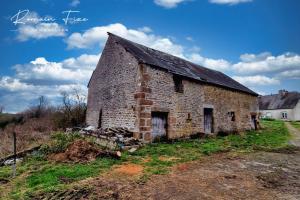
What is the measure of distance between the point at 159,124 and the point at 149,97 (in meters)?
1.65

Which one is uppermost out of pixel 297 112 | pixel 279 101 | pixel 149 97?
pixel 279 101

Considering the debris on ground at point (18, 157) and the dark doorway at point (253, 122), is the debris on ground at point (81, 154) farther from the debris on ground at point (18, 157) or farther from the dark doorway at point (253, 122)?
the dark doorway at point (253, 122)

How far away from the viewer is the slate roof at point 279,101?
138ft

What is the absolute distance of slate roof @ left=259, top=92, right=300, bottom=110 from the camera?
42.0 metres

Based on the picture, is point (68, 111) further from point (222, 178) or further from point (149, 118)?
point (222, 178)

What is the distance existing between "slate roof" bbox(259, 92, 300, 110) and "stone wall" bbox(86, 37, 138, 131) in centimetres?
3913

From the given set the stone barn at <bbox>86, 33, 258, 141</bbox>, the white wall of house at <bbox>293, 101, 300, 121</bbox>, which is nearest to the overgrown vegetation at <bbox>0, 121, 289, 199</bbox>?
the stone barn at <bbox>86, 33, 258, 141</bbox>

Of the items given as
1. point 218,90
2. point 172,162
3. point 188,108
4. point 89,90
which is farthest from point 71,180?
point 218,90

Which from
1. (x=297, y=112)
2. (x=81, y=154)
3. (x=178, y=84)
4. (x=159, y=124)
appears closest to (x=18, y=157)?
(x=81, y=154)

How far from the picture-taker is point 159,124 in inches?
484

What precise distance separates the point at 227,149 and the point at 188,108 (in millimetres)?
3749

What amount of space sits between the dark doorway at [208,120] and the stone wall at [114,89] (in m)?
6.13

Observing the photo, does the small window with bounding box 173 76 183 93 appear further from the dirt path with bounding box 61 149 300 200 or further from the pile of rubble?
the dirt path with bounding box 61 149 300 200

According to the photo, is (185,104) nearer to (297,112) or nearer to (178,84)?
(178,84)
